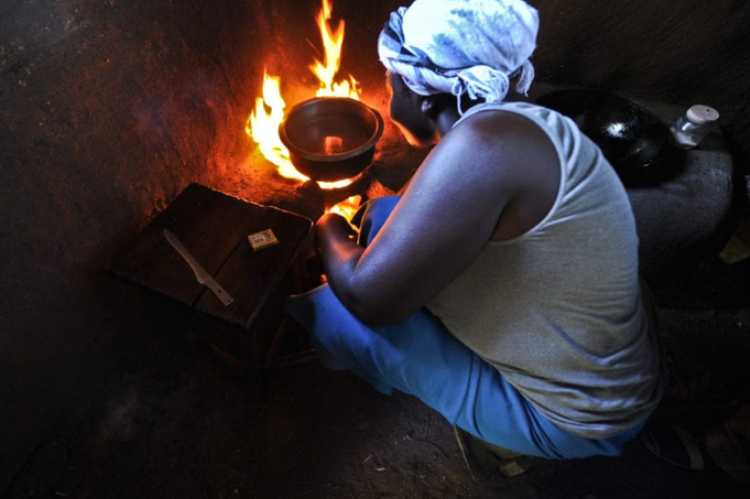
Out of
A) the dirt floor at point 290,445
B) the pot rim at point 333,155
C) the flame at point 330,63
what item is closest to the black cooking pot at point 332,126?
the pot rim at point 333,155

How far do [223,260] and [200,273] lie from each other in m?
0.12

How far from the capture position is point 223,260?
6.22ft

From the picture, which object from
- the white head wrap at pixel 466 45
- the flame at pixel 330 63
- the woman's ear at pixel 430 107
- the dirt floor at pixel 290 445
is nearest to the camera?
the white head wrap at pixel 466 45

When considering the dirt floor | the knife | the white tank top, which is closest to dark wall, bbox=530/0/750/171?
the dirt floor

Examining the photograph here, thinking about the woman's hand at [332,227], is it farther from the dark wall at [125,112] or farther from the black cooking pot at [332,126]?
the dark wall at [125,112]

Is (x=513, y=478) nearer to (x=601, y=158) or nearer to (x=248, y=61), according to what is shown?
(x=601, y=158)

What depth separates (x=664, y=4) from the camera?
2.53 metres

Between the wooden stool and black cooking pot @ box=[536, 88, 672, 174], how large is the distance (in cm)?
175

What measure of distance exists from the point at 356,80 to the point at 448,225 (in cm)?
295

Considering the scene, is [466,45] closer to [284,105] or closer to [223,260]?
[223,260]

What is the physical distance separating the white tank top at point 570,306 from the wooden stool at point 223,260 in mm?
733

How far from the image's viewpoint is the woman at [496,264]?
1.10 metres

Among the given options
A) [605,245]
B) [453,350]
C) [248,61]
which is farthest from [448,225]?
[248,61]

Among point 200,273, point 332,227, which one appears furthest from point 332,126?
point 200,273
